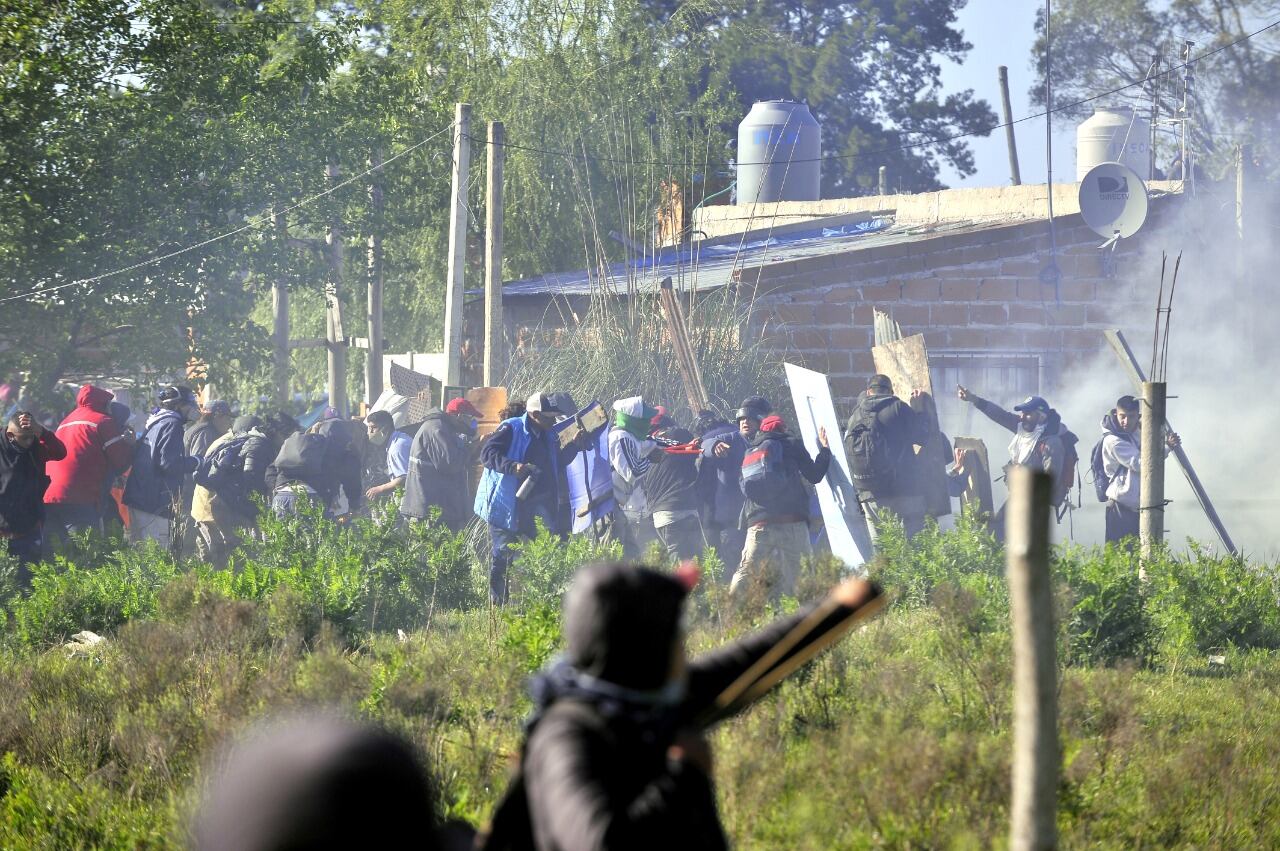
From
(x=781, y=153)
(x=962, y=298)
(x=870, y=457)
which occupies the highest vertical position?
(x=781, y=153)

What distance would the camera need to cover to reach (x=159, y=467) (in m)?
12.4

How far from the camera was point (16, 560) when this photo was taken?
10508mm

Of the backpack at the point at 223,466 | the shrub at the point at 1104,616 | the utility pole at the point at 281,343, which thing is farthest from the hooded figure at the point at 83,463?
the utility pole at the point at 281,343

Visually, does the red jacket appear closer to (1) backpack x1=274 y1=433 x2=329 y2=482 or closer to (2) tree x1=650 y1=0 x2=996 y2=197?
(1) backpack x1=274 y1=433 x2=329 y2=482

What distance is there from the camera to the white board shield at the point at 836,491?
11266 mm

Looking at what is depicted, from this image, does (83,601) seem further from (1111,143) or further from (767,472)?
(1111,143)

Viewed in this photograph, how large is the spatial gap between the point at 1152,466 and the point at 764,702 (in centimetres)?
441

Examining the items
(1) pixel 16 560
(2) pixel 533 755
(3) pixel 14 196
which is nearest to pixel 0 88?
(3) pixel 14 196

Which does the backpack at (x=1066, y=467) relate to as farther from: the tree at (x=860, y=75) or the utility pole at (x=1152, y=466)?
the tree at (x=860, y=75)

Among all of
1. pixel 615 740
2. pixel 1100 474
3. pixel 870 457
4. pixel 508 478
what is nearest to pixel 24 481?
pixel 508 478

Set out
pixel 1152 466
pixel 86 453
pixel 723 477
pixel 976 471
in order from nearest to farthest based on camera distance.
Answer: pixel 1152 466, pixel 723 477, pixel 86 453, pixel 976 471

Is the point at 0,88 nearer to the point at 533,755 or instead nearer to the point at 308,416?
the point at 308,416

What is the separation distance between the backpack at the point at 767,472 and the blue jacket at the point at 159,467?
501cm

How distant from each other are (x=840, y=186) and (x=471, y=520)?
31845mm
